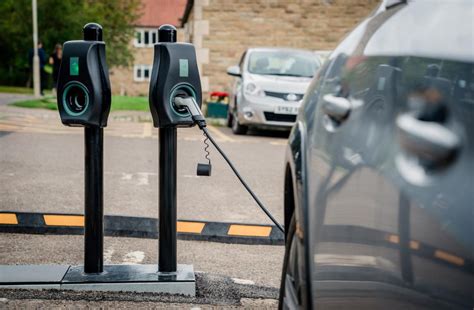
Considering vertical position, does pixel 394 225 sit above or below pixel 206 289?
above

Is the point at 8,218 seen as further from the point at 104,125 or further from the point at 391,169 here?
the point at 391,169

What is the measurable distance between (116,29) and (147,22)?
69.0ft

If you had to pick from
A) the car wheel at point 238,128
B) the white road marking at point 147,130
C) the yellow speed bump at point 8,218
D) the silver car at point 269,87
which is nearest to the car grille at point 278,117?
the silver car at point 269,87

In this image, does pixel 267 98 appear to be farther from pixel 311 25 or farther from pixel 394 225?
pixel 394 225

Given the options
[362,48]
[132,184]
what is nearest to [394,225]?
[362,48]

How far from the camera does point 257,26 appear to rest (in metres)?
25.5

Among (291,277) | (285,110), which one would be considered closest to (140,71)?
(285,110)

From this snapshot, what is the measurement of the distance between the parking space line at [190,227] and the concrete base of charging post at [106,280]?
1.39 metres

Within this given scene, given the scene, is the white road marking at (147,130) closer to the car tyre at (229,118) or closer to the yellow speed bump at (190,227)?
the car tyre at (229,118)

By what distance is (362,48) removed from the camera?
211cm

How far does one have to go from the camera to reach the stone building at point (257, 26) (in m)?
24.7

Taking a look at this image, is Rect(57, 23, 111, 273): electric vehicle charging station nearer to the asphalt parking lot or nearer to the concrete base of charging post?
the concrete base of charging post

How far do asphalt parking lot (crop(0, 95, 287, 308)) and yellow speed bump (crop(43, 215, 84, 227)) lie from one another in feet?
0.47

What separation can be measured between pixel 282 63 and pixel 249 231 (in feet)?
35.4
